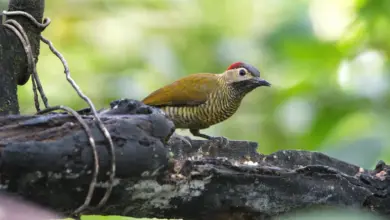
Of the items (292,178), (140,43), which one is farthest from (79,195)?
(140,43)

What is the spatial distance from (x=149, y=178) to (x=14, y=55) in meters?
0.70

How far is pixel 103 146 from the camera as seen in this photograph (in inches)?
66.4

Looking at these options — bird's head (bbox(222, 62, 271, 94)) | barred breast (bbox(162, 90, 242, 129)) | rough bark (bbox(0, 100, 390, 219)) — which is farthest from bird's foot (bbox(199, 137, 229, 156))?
bird's head (bbox(222, 62, 271, 94))

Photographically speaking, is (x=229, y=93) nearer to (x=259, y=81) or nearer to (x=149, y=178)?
(x=259, y=81)

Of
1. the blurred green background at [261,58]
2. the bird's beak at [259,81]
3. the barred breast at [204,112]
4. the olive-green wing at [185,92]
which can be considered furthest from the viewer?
the bird's beak at [259,81]

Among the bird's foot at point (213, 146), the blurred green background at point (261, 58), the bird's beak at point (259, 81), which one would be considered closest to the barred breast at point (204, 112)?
the bird's beak at point (259, 81)

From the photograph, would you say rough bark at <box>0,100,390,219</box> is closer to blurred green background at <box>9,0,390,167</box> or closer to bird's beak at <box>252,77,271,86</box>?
blurred green background at <box>9,0,390,167</box>

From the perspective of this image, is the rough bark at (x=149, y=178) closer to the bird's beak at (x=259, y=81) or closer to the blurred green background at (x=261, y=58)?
the blurred green background at (x=261, y=58)

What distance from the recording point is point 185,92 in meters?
4.65

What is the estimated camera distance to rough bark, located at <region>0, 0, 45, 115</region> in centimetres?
213

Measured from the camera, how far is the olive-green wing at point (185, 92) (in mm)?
4500

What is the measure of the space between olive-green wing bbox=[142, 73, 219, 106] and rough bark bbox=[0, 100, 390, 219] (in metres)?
2.33

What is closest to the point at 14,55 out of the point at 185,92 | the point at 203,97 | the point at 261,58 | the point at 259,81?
the point at 185,92

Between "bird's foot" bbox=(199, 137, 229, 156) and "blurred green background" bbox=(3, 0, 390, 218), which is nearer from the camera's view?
"bird's foot" bbox=(199, 137, 229, 156)
